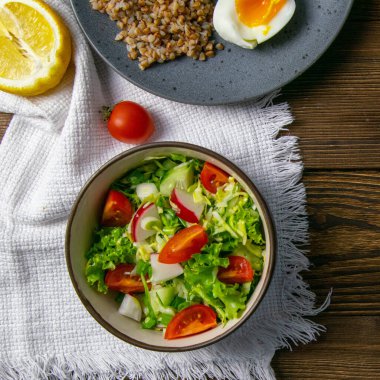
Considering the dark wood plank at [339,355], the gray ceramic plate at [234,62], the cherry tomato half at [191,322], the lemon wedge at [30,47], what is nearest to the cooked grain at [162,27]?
the gray ceramic plate at [234,62]

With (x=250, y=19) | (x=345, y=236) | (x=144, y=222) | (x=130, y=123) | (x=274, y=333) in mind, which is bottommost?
(x=274, y=333)

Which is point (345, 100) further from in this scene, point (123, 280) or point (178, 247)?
point (123, 280)

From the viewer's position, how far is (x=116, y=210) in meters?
1.45

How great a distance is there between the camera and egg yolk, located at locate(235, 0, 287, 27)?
1.47 metres

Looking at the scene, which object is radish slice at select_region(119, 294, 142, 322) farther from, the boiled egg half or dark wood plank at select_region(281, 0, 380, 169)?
the boiled egg half

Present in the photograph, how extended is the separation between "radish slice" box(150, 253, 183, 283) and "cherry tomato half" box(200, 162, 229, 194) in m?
0.20

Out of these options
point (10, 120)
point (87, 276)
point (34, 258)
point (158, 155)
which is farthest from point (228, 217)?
point (10, 120)

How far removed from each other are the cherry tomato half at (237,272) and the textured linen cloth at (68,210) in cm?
18

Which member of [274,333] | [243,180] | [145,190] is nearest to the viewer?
[243,180]

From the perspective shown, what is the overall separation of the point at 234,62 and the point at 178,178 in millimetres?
348

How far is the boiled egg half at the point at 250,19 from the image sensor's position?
147 centimetres

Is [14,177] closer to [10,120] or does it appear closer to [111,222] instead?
[10,120]

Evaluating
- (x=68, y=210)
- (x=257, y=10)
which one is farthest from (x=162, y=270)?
(x=257, y=10)

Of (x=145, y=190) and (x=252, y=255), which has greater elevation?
(x=145, y=190)
